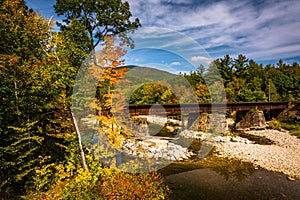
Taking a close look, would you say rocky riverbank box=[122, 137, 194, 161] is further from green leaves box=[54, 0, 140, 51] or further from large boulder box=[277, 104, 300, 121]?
large boulder box=[277, 104, 300, 121]

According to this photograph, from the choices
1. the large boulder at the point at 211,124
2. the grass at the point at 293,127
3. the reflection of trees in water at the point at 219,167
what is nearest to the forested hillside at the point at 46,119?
the reflection of trees in water at the point at 219,167

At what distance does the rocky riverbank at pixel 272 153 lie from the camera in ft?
40.0

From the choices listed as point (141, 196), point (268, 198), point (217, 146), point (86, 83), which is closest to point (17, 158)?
point (86, 83)

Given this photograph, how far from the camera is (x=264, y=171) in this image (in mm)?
11812

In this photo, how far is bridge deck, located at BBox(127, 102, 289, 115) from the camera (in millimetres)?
17484

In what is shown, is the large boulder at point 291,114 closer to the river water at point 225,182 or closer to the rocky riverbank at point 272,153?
the rocky riverbank at point 272,153

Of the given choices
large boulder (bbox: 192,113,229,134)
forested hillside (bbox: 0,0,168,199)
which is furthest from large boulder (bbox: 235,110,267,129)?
forested hillside (bbox: 0,0,168,199)

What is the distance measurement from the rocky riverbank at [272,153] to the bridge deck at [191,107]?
4447 mm

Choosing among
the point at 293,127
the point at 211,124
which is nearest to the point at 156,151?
Answer: the point at 211,124

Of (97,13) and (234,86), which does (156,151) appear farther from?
(234,86)

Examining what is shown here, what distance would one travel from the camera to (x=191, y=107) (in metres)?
21.1

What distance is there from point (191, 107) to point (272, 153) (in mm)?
8488

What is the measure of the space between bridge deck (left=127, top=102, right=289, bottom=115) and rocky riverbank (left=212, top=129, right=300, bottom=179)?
4.45 m

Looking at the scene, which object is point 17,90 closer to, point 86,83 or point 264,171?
point 86,83
